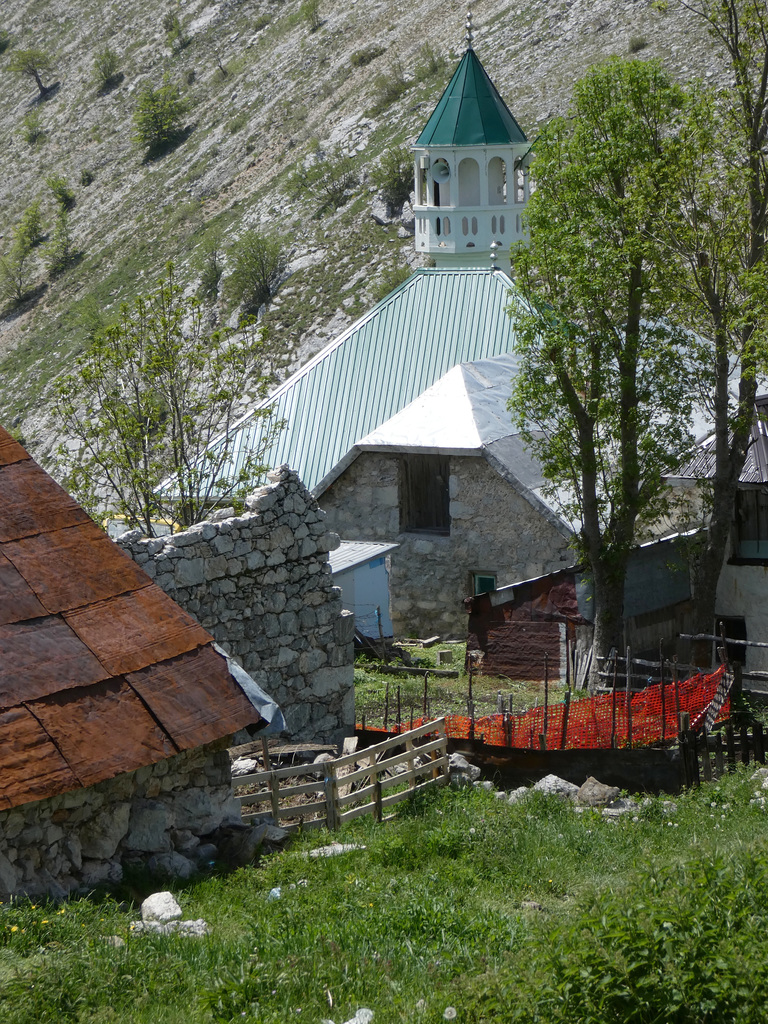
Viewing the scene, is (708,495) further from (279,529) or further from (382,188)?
(382,188)

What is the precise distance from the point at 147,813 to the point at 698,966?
12.4 ft

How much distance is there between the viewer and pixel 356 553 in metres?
20.7

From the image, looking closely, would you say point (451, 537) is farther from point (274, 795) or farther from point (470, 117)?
point (274, 795)

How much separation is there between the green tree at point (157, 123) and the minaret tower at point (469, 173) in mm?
37937

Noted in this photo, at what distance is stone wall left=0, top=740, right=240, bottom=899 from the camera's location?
715 centimetres

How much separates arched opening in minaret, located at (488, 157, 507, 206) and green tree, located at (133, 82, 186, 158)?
38.3m

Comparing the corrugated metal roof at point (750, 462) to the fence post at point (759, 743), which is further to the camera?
the corrugated metal roof at point (750, 462)

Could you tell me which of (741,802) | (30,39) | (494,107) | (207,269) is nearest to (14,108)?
(30,39)

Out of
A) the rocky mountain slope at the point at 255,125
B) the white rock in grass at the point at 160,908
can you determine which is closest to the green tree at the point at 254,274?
the rocky mountain slope at the point at 255,125

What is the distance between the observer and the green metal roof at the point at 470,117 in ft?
88.5

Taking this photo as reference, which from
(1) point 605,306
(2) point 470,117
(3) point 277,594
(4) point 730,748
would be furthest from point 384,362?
(4) point 730,748

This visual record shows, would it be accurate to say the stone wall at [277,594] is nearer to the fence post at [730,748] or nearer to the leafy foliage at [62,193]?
the fence post at [730,748]

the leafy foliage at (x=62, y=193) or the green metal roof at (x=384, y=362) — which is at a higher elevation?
the leafy foliage at (x=62, y=193)

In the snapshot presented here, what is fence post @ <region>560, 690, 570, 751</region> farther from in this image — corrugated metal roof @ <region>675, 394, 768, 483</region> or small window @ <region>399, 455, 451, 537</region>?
small window @ <region>399, 455, 451, 537</region>
